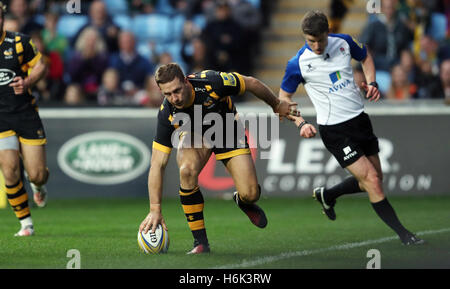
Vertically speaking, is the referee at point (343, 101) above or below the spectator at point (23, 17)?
above

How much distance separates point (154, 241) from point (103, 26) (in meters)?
8.95

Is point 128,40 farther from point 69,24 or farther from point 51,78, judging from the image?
point 69,24

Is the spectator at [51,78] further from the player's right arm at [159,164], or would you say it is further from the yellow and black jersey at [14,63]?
the player's right arm at [159,164]

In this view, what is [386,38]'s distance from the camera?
1555 centimetres

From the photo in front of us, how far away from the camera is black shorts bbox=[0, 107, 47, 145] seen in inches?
379

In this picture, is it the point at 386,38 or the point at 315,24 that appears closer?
the point at 315,24

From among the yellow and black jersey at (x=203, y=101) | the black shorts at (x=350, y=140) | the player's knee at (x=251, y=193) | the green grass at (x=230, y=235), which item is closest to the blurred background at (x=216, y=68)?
the green grass at (x=230, y=235)

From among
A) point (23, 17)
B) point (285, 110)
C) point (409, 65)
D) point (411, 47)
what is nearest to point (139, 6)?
point (23, 17)

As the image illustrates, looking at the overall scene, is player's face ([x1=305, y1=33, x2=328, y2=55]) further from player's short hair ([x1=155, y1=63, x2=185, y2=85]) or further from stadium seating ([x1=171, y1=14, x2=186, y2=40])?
stadium seating ([x1=171, y1=14, x2=186, y2=40])

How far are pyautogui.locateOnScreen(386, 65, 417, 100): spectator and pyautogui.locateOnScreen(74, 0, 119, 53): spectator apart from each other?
16.5 ft

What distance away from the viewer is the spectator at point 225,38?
1588cm

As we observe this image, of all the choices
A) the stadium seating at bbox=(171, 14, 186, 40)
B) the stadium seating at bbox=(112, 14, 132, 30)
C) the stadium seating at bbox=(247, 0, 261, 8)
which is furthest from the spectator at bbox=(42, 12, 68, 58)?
the stadium seating at bbox=(247, 0, 261, 8)

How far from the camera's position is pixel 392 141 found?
13594 mm

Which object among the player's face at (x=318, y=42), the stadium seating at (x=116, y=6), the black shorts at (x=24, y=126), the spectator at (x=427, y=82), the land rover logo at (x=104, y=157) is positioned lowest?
the land rover logo at (x=104, y=157)
